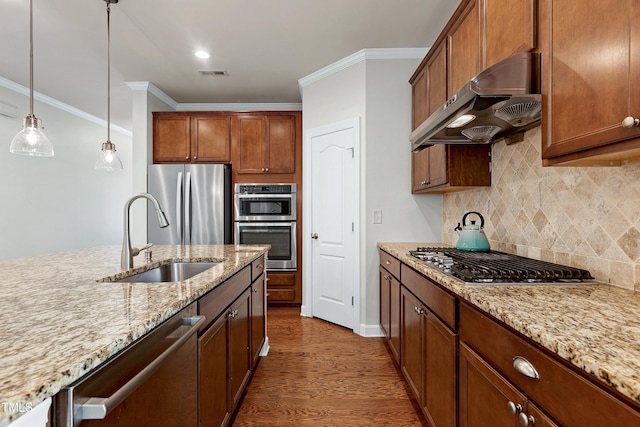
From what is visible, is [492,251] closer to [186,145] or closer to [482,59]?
[482,59]

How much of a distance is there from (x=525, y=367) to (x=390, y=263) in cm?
168

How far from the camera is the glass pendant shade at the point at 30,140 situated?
5.81ft

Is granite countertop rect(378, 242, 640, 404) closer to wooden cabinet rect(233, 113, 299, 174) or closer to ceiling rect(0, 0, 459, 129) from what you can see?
ceiling rect(0, 0, 459, 129)

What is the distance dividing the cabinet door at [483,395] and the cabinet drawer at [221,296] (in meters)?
1.04

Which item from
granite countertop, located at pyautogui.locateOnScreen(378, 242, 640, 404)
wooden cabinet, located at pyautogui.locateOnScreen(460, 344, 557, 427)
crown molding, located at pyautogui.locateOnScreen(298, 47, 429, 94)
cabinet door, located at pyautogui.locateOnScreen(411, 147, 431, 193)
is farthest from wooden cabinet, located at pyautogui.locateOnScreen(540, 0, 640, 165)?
crown molding, located at pyautogui.locateOnScreen(298, 47, 429, 94)

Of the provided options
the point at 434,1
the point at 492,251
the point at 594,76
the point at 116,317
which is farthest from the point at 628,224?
the point at 434,1

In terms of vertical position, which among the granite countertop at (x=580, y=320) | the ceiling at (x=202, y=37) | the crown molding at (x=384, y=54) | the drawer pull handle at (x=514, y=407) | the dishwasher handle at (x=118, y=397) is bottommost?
the drawer pull handle at (x=514, y=407)

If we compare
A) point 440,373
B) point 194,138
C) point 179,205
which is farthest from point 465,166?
point 194,138

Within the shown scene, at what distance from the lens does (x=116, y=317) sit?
0.81 meters

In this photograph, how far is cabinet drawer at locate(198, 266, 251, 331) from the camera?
1263mm

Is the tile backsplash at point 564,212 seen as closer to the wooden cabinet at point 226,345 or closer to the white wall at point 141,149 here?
the wooden cabinet at point 226,345

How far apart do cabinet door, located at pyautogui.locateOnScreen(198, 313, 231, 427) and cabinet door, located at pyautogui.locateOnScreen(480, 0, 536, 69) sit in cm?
180

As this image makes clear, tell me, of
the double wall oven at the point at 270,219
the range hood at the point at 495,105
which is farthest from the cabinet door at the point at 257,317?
the range hood at the point at 495,105

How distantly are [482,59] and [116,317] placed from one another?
6.52ft
